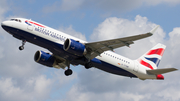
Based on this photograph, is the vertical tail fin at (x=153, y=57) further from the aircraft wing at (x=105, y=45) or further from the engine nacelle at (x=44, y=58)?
the engine nacelle at (x=44, y=58)

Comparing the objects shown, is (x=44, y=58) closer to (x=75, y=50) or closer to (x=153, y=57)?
(x=75, y=50)

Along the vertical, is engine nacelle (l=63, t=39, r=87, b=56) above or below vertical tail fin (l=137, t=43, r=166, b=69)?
below

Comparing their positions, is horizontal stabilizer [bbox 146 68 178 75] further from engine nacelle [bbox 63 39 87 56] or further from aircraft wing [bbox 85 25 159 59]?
engine nacelle [bbox 63 39 87 56]

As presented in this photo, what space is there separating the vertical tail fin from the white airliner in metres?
0.74

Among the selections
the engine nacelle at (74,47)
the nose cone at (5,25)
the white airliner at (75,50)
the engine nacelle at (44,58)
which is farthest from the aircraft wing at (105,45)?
the nose cone at (5,25)

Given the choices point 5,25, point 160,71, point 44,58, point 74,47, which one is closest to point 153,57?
point 160,71

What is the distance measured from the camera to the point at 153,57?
4400 cm

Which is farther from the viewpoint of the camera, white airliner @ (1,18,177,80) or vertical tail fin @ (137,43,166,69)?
vertical tail fin @ (137,43,166,69)

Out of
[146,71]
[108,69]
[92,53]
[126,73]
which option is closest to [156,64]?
[146,71]

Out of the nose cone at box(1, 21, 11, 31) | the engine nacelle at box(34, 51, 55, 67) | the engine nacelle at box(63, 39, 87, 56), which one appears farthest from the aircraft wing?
the nose cone at box(1, 21, 11, 31)

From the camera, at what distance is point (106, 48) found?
34969 mm

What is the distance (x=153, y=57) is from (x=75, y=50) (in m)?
16.1

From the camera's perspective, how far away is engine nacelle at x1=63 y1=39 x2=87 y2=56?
33344 millimetres

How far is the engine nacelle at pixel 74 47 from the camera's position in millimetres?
33344
